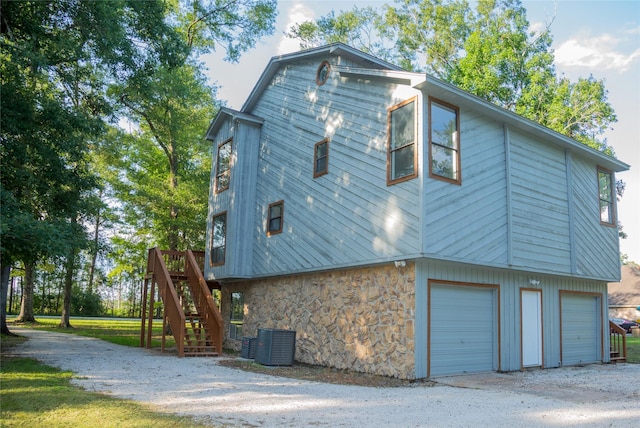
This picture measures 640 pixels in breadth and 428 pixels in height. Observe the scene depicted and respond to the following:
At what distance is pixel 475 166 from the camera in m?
10.7

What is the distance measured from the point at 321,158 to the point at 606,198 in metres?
8.42

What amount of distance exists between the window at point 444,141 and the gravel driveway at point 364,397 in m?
4.06

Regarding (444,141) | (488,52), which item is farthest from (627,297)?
(444,141)

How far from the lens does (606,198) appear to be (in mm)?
14516

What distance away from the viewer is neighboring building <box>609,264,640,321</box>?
1417 inches

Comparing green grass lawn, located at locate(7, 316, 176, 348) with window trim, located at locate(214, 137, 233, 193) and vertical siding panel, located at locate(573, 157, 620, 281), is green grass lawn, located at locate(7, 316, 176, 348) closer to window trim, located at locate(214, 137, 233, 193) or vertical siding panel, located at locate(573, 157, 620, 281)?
window trim, located at locate(214, 137, 233, 193)

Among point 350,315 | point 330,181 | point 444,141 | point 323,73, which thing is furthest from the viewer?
point 323,73

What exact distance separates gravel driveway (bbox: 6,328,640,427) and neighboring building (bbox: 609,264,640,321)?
2875cm

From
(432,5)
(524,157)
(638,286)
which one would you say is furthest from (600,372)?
(638,286)

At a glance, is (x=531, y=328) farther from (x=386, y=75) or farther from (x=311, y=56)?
(x=311, y=56)

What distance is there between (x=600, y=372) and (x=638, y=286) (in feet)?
102

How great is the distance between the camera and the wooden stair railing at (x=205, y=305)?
1381 cm

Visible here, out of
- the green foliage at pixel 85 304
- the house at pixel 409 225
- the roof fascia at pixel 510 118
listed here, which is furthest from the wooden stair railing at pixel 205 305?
the green foliage at pixel 85 304

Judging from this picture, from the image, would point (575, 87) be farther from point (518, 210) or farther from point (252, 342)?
point (252, 342)
